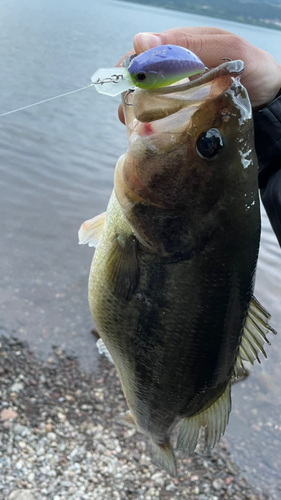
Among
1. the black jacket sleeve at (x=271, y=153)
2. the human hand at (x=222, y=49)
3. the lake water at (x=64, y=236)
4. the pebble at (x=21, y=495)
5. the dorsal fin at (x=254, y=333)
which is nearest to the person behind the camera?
the human hand at (x=222, y=49)

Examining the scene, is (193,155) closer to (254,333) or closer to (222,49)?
(222,49)

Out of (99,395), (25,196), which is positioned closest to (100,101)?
(25,196)

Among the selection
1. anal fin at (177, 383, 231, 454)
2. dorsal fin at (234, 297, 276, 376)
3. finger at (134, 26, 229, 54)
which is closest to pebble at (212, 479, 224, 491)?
anal fin at (177, 383, 231, 454)

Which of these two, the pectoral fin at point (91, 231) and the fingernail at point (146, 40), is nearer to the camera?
the fingernail at point (146, 40)

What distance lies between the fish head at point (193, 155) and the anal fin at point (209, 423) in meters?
0.99

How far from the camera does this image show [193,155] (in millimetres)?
1520

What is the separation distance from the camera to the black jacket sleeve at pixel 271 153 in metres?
2.37

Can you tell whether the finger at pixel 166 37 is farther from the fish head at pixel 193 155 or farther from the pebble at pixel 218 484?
the pebble at pixel 218 484

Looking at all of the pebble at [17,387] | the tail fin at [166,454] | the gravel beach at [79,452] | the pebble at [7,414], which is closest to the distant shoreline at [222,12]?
the gravel beach at [79,452]

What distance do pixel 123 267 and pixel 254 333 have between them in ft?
2.42

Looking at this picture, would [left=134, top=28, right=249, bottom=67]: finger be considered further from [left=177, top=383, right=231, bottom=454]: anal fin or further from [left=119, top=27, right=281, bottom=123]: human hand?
[left=177, top=383, right=231, bottom=454]: anal fin

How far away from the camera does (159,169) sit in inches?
61.0

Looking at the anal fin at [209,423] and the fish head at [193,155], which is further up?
the fish head at [193,155]

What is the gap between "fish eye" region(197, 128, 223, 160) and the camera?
1485 millimetres
